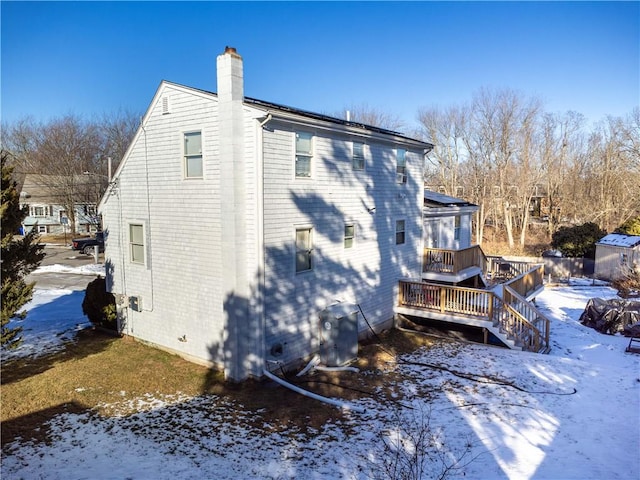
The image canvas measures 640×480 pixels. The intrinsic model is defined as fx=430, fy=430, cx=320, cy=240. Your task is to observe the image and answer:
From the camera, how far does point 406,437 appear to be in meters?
8.23

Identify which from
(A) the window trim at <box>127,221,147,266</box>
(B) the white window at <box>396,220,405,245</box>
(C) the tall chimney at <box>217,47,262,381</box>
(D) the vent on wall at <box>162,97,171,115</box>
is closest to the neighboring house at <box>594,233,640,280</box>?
(B) the white window at <box>396,220,405,245</box>

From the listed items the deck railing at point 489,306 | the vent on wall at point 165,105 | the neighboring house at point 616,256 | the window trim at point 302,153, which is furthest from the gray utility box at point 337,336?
the neighboring house at point 616,256

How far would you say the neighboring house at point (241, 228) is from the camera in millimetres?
10664

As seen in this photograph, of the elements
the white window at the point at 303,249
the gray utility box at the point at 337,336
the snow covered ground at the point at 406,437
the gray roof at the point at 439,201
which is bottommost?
the snow covered ground at the point at 406,437

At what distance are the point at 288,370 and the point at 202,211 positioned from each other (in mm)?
4880

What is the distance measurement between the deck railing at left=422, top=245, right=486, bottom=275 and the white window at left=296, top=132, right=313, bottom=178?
310 inches

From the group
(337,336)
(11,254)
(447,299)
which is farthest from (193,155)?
(447,299)

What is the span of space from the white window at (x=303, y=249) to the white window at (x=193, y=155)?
3172 mm

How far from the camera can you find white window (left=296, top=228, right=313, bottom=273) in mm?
12023

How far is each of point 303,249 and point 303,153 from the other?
2.69 m

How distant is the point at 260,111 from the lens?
10.5m

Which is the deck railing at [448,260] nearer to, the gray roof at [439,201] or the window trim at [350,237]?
the gray roof at [439,201]

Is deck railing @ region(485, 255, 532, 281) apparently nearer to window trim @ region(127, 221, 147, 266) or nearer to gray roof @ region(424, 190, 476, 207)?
gray roof @ region(424, 190, 476, 207)

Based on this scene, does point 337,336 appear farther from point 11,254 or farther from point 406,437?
point 11,254
